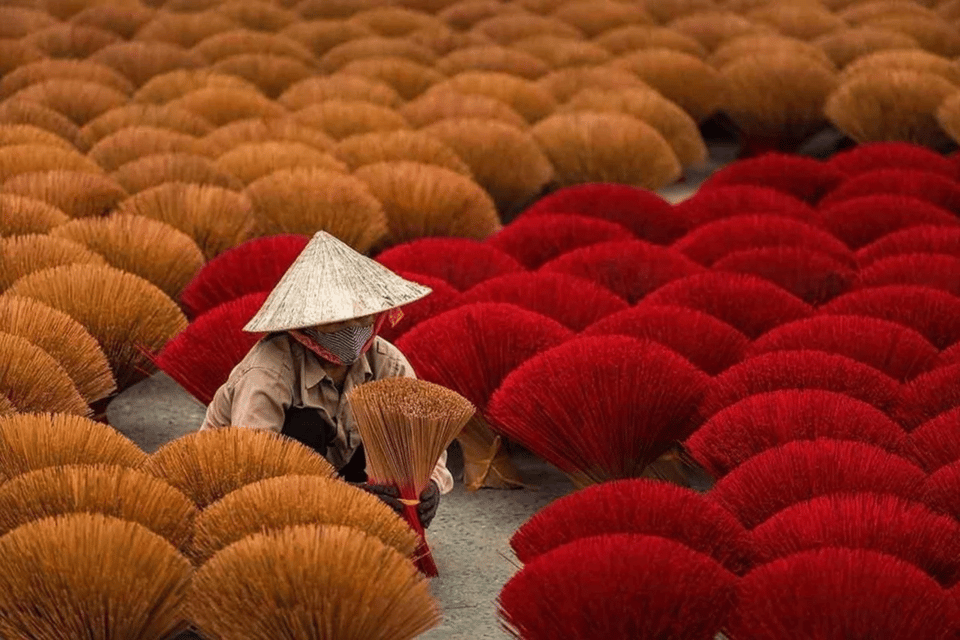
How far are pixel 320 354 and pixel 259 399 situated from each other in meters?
0.11

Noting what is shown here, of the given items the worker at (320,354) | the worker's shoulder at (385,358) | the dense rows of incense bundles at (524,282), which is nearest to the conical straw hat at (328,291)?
the worker at (320,354)

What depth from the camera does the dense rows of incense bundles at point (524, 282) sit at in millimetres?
2221

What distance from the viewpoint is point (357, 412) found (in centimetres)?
249

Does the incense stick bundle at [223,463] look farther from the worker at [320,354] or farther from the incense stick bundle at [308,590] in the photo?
the incense stick bundle at [308,590]

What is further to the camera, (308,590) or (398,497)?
(398,497)

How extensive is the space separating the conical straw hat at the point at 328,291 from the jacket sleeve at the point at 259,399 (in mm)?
79

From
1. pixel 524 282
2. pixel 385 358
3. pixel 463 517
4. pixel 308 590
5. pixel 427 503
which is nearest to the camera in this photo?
pixel 308 590

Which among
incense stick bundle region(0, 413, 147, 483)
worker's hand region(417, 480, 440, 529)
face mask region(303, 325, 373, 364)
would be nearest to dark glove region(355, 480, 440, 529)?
worker's hand region(417, 480, 440, 529)

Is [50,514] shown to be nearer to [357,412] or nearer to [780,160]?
[357,412]

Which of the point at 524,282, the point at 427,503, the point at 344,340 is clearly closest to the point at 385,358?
the point at 344,340

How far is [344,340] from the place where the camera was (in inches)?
106

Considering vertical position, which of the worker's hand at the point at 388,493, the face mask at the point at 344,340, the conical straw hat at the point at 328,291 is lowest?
the worker's hand at the point at 388,493

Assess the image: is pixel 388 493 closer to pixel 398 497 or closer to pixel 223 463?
pixel 398 497

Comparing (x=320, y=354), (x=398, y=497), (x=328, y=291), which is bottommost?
(x=398, y=497)
